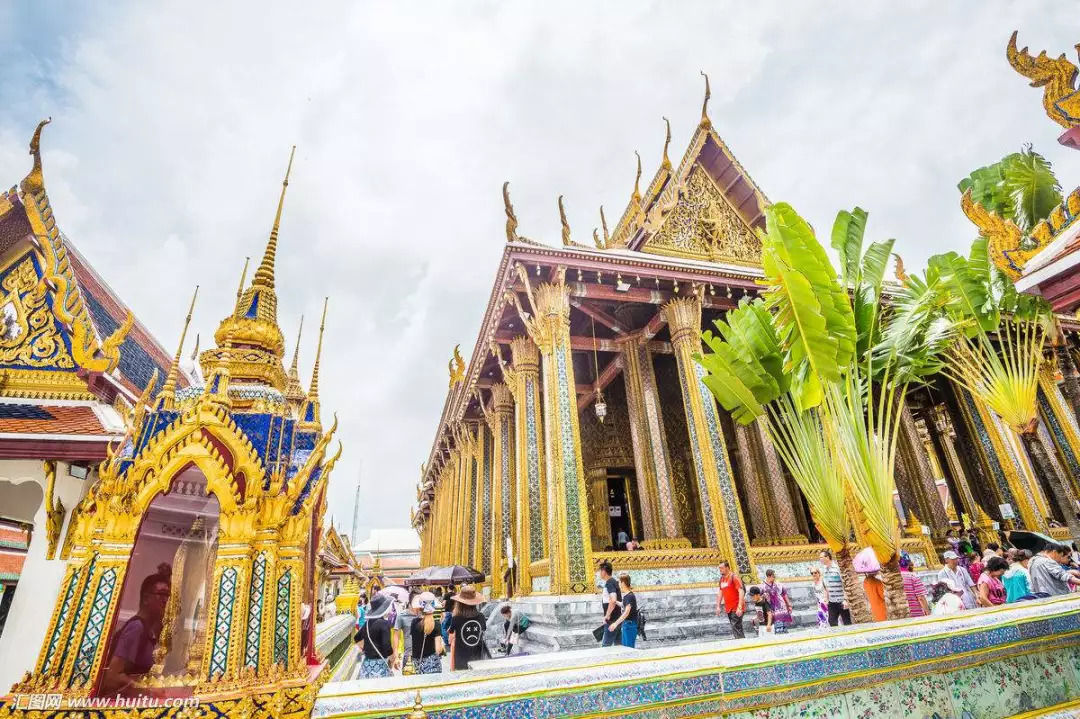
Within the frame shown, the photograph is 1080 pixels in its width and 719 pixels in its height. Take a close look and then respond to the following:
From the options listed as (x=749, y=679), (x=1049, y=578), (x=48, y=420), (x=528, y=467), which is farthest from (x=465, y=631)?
(x=1049, y=578)

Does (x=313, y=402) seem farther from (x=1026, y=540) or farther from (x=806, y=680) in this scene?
(x=1026, y=540)

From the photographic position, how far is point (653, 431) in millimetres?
9086

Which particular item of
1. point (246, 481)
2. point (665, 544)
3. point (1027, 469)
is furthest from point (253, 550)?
point (1027, 469)

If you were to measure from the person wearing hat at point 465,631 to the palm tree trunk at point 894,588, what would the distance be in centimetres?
371

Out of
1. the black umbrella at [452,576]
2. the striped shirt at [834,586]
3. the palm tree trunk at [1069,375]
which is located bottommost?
the striped shirt at [834,586]

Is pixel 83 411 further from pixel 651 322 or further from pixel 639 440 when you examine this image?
pixel 651 322

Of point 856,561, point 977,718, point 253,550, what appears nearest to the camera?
point 253,550

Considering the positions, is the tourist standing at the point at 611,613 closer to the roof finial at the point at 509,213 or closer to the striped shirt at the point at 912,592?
the striped shirt at the point at 912,592

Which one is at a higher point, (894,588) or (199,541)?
(199,541)

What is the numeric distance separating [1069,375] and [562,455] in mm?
5584

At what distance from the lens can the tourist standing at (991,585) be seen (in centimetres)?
545

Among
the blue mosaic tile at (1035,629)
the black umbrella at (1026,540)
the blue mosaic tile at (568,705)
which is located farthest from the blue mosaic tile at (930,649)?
the black umbrella at (1026,540)

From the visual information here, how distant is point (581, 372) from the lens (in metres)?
12.9

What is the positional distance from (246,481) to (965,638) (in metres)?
4.03
